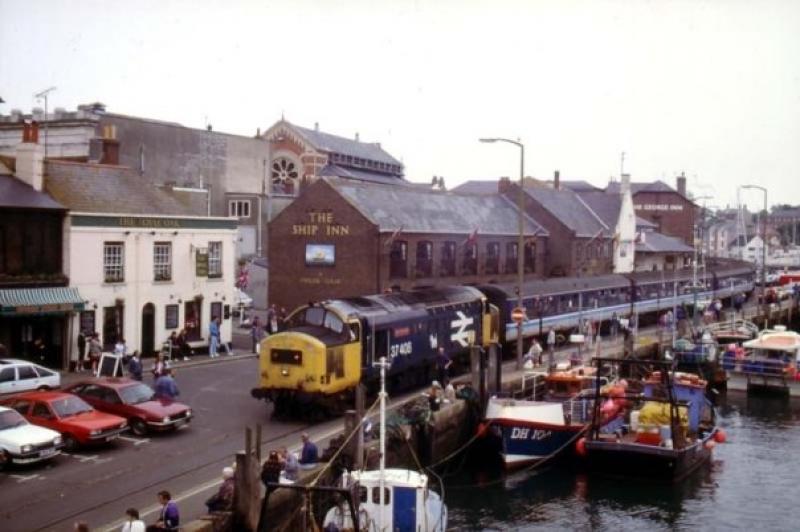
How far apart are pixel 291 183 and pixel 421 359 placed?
157 feet

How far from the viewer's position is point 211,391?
33312 millimetres

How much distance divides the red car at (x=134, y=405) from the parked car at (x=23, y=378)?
2.75 m

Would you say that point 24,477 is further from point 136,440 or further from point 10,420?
point 136,440

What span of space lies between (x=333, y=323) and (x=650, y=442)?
11.0 meters

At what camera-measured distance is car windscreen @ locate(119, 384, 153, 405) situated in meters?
26.7

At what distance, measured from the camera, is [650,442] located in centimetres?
3058

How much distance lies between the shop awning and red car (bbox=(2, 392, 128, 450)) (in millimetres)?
8792

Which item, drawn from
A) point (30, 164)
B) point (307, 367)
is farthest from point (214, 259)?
point (307, 367)

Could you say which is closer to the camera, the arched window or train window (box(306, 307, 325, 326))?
train window (box(306, 307, 325, 326))

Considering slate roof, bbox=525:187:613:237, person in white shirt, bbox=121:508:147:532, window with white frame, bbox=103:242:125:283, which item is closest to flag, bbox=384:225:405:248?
window with white frame, bbox=103:242:125:283

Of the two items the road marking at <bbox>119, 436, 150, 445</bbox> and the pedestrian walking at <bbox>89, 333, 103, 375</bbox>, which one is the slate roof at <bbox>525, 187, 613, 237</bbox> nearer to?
the pedestrian walking at <bbox>89, 333, 103, 375</bbox>

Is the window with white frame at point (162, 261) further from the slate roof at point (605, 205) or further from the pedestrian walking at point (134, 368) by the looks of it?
the slate roof at point (605, 205)

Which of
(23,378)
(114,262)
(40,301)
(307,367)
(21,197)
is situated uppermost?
(21,197)

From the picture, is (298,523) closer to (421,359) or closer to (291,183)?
(421,359)
